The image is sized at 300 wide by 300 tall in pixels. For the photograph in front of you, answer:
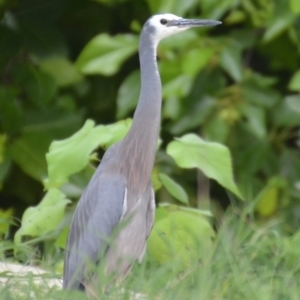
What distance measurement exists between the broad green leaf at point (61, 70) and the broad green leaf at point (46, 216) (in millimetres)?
781

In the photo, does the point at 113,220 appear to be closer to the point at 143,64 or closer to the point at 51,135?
the point at 143,64

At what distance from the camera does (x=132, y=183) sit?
2.87 metres

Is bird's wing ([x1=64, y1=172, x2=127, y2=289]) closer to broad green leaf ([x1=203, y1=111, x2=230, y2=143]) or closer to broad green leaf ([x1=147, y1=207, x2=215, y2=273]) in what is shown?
broad green leaf ([x1=147, y1=207, x2=215, y2=273])

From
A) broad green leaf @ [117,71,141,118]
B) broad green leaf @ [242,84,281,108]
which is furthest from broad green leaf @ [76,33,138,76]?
broad green leaf @ [242,84,281,108]

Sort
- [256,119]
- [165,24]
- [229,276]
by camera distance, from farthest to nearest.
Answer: [256,119] → [165,24] → [229,276]

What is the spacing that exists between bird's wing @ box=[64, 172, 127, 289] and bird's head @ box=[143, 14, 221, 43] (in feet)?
1.66

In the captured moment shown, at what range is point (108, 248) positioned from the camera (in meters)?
2.74

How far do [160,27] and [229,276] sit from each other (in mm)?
896

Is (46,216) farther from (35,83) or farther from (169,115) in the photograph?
(35,83)

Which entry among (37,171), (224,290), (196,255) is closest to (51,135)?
(37,171)

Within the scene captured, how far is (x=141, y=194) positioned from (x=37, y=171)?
86cm

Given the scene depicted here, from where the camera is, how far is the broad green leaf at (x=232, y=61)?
339 centimetres

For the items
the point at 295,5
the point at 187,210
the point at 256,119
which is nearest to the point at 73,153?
the point at 187,210

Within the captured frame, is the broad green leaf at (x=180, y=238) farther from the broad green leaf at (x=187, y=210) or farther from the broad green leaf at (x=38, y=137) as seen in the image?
the broad green leaf at (x=38, y=137)
